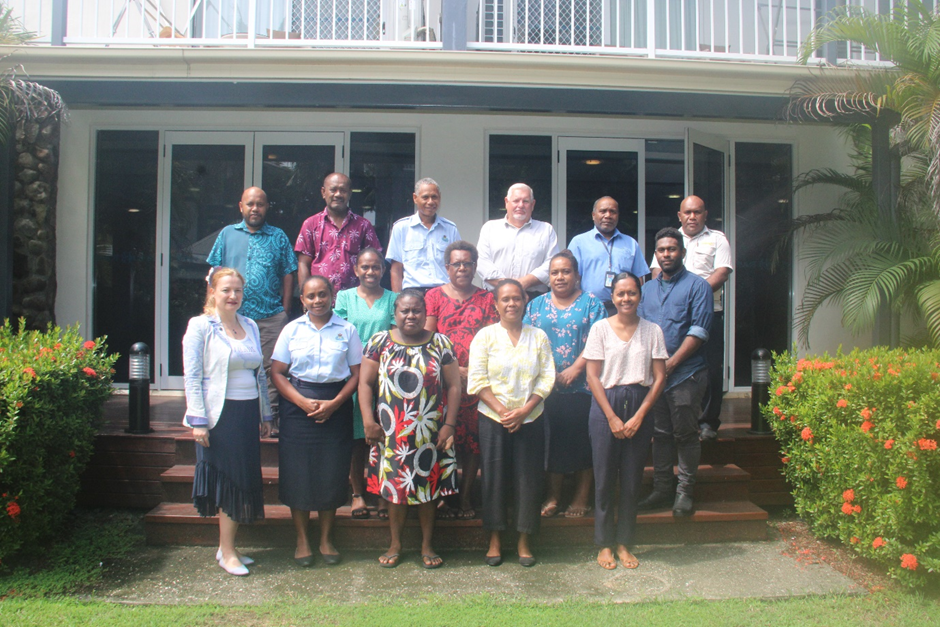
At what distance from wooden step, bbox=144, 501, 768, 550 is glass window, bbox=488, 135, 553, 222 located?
3.51 meters

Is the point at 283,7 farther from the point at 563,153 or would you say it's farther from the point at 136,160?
the point at 563,153

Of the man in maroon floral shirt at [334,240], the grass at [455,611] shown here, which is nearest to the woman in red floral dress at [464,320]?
the grass at [455,611]

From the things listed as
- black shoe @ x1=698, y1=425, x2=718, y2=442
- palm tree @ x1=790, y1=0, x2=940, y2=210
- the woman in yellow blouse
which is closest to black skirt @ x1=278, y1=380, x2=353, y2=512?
the woman in yellow blouse

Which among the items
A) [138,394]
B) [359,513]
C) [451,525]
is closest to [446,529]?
[451,525]

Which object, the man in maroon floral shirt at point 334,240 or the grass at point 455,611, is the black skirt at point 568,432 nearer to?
the grass at point 455,611

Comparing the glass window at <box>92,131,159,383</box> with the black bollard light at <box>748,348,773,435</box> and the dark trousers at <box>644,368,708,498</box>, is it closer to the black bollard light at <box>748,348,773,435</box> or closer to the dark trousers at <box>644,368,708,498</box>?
the dark trousers at <box>644,368,708,498</box>

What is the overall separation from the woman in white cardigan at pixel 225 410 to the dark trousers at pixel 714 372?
2.82 metres

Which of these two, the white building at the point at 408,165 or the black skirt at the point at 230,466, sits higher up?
the white building at the point at 408,165

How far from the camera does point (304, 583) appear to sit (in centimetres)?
375

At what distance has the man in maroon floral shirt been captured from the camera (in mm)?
4871

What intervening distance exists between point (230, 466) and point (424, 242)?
1.97 metres

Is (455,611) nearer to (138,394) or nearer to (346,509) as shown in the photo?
(346,509)

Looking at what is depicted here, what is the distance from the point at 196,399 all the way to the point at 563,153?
4.58 m

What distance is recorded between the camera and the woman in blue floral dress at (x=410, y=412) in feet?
Result: 12.4
